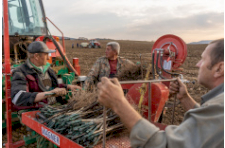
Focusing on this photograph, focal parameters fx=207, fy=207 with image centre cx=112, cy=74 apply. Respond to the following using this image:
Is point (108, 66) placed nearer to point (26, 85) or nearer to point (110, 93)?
point (26, 85)

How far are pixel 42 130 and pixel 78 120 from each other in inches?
18.6

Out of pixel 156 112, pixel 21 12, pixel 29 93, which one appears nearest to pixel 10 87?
pixel 29 93

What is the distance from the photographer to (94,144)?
6.61ft

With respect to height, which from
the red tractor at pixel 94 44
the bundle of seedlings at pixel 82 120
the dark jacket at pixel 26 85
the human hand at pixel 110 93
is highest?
the red tractor at pixel 94 44

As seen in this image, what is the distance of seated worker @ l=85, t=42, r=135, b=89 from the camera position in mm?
4582

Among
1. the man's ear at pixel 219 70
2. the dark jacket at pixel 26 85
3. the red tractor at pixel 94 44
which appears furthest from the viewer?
the red tractor at pixel 94 44

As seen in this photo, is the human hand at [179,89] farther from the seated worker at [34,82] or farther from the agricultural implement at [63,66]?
the seated worker at [34,82]

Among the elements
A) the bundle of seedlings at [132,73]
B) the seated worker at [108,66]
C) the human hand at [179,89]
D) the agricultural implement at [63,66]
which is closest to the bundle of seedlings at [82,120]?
the agricultural implement at [63,66]

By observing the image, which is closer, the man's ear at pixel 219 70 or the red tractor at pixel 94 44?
the man's ear at pixel 219 70

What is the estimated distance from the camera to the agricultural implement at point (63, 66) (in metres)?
2.26

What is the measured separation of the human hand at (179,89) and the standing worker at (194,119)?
0.65m

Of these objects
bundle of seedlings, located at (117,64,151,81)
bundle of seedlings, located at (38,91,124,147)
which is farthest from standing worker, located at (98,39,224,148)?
bundle of seedlings, located at (117,64,151,81)

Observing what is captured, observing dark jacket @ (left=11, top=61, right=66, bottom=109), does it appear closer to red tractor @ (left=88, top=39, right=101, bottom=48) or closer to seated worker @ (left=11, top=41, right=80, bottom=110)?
seated worker @ (left=11, top=41, right=80, bottom=110)

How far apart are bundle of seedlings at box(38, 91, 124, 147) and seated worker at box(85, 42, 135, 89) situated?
1.78m
